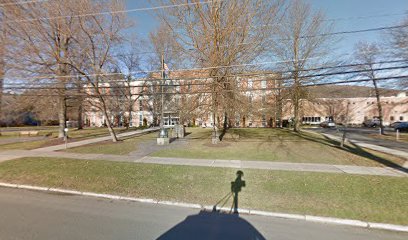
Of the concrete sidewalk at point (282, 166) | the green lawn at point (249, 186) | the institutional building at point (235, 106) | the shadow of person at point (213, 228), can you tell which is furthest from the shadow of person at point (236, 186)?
the institutional building at point (235, 106)

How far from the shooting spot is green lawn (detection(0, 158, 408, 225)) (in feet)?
16.3

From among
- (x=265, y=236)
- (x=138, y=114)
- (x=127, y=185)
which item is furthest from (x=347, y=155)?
(x=138, y=114)

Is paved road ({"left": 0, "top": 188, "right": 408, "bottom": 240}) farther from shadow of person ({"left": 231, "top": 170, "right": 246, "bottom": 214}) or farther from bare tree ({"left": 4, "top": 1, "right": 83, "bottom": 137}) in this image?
bare tree ({"left": 4, "top": 1, "right": 83, "bottom": 137})

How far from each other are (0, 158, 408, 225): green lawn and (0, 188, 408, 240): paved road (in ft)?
2.13

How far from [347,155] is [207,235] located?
10816 mm

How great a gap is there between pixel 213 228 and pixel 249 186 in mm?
2620

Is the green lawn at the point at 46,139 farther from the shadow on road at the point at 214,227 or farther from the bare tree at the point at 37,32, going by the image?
the shadow on road at the point at 214,227

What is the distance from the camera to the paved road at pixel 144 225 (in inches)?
148

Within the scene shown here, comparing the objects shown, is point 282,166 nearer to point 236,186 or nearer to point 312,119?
point 236,186

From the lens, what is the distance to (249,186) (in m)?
6.36

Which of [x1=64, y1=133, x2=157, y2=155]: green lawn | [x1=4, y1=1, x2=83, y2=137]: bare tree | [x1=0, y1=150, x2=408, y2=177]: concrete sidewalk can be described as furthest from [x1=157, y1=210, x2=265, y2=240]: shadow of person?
[x1=4, y1=1, x2=83, y2=137]: bare tree

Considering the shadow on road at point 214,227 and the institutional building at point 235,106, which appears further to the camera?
the institutional building at point 235,106

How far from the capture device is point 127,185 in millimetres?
6504

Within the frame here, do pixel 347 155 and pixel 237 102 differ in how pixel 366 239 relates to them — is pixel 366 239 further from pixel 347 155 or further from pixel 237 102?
pixel 237 102
